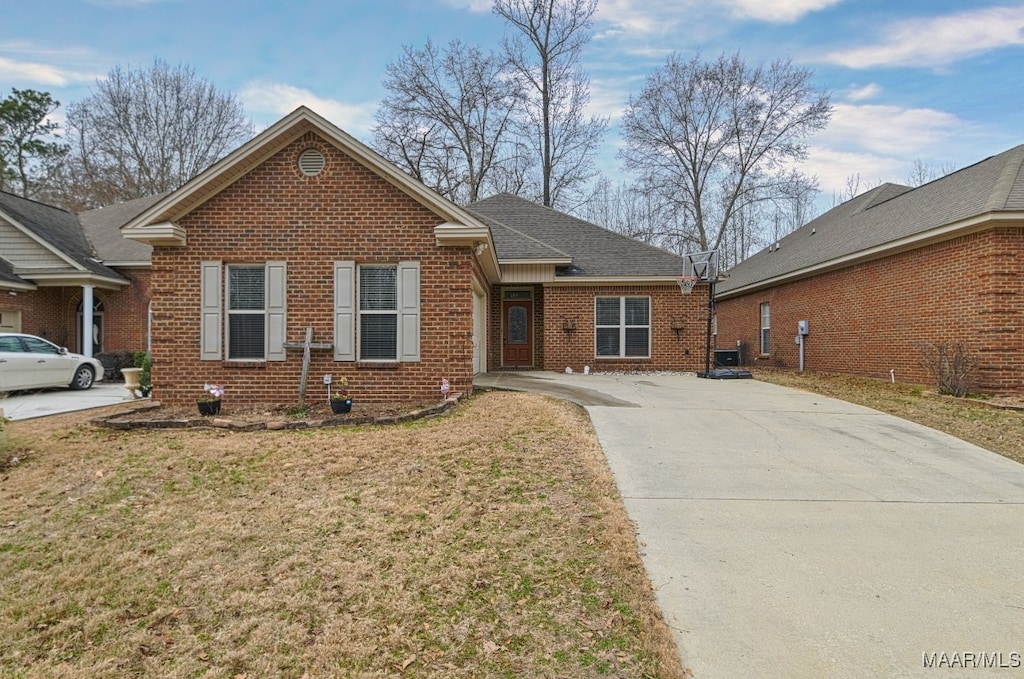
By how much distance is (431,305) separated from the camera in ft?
29.3

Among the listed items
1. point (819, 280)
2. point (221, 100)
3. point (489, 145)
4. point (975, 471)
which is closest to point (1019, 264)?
point (819, 280)

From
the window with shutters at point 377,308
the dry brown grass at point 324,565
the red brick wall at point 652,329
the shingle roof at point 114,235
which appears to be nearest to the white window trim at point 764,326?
the red brick wall at point 652,329

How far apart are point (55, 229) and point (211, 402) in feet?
42.2

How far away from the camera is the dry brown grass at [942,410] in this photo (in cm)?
700

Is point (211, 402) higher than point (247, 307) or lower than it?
lower

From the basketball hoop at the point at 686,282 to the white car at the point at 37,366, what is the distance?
14753mm

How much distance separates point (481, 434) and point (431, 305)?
10.1 feet

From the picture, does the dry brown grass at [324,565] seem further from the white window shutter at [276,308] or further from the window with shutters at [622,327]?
the window with shutters at [622,327]

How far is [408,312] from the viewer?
29.3 feet

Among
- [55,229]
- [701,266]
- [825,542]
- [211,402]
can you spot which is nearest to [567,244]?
[701,266]

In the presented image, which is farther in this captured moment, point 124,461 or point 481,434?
point 481,434

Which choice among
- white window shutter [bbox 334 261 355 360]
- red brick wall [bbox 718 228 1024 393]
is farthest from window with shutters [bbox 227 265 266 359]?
red brick wall [bbox 718 228 1024 393]

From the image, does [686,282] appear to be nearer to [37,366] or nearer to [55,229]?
[37,366]

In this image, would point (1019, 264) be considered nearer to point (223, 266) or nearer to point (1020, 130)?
point (1020, 130)
